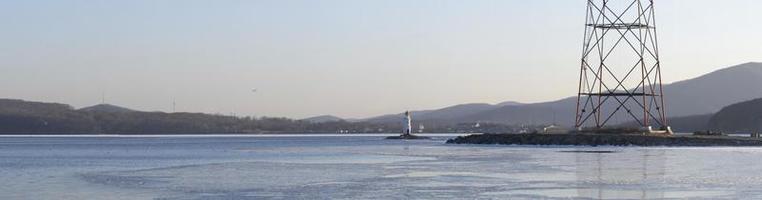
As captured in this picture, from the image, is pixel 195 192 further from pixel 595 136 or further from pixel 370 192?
pixel 595 136

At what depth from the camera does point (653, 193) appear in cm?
2562

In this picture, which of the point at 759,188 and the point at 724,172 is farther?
the point at 724,172

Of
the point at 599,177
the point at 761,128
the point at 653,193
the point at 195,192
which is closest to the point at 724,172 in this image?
the point at 599,177

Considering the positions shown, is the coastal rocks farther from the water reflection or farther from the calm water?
the calm water

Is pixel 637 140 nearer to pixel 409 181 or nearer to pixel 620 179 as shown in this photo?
pixel 620 179

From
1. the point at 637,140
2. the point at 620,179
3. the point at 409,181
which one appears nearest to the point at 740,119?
the point at 637,140

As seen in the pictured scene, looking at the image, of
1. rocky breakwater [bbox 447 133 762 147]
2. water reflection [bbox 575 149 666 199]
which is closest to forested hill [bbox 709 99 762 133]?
rocky breakwater [bbox 447 133 762 147]

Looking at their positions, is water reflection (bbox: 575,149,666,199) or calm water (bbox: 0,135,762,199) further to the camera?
calm water (bbox: 0,135,762,199)

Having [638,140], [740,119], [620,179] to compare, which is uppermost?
[740,119]

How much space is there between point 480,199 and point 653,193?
4007mm

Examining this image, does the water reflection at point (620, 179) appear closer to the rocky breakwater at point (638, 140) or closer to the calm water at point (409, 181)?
the calm water at point (409, 181)

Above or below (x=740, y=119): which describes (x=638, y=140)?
below

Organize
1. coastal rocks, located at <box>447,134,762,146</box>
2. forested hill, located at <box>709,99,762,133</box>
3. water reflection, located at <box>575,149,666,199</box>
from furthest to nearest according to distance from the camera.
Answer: forested hill, located at <box>709,99,762,133</box>
coastal rocks, located at <box>447,134,762,146</box>
water reflection, located at <box>575,149,666,199</box>

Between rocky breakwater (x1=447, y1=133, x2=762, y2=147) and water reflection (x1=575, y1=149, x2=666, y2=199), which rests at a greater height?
rocky breakwater (x1=447, y1=133, x2=762, y2=147)
